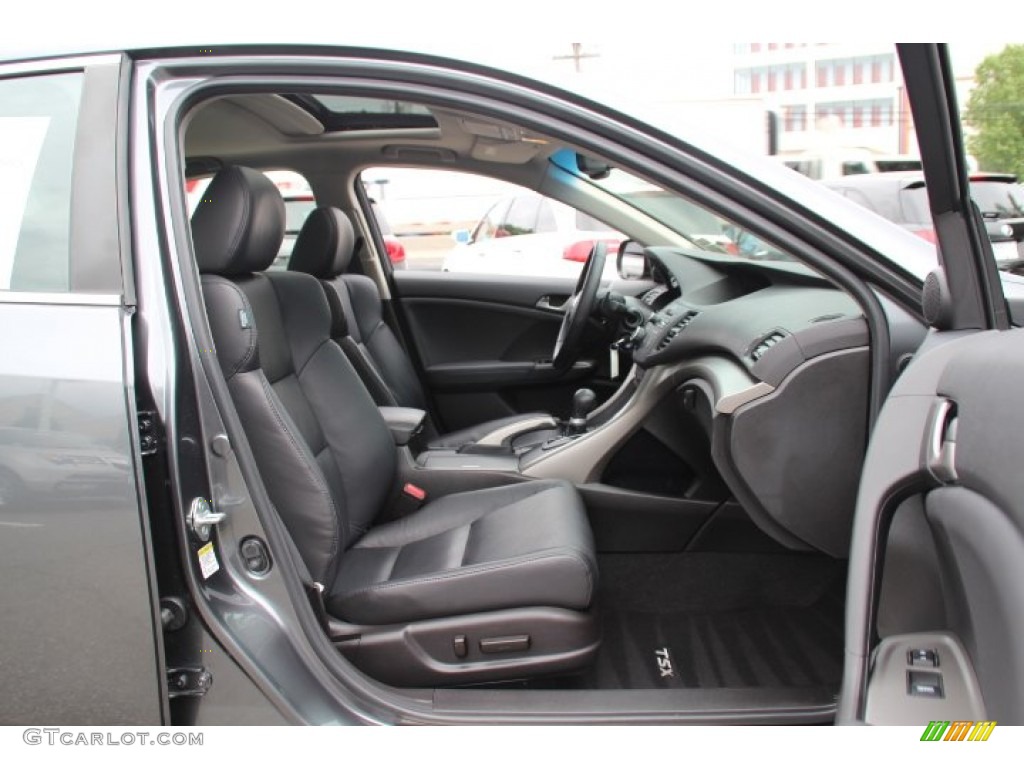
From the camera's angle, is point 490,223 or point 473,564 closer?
point 473,564

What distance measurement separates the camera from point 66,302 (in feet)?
4.09

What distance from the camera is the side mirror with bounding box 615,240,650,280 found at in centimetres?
285

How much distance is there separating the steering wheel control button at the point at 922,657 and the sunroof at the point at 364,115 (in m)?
2.37

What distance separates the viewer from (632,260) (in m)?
2.87

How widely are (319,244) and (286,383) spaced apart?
93cm

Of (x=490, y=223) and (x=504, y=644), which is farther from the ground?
(x=490, y=223)

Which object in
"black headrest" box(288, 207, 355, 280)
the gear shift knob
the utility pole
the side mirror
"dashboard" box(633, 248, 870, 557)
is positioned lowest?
the gear shift knob

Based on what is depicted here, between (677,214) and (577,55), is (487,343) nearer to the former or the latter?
(677,214)

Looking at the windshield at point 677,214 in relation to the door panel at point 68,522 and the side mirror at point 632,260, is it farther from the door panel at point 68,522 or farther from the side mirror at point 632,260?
the door panel at point 68,522

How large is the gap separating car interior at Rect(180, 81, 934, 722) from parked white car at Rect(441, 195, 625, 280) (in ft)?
2.00

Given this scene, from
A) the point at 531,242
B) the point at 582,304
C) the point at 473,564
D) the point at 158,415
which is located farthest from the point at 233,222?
the point at 531,242

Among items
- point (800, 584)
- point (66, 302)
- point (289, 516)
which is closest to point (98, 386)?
point (66, 302)

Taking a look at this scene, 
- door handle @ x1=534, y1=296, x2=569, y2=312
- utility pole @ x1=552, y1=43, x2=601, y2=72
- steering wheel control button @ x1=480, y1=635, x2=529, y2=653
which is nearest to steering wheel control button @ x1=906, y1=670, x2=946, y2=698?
steering wheel control button @ x1=480, y1=635, x2=529, y2=653
